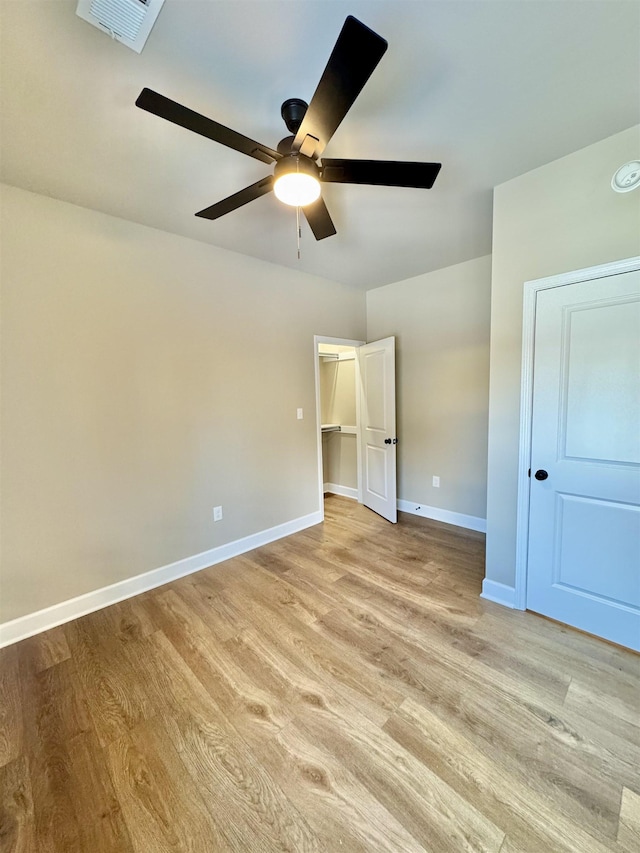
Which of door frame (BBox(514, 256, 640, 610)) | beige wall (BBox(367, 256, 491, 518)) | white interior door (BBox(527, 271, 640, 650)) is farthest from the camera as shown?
beige wall (BBox(367, 256, 491, 518))

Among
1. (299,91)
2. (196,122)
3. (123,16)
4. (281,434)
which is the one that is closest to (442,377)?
(281,434)

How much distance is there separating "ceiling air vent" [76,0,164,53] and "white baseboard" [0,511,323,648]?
2897mm

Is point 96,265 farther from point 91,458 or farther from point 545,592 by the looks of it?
point 545,592

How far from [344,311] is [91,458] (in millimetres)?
2914

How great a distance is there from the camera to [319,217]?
1.79m

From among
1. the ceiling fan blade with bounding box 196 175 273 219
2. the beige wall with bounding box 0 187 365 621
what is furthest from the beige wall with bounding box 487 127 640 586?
the beige wall with bounding box 0 187 365 621

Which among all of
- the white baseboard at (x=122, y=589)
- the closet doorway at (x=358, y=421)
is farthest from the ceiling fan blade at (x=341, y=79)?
the white baseboard at (x=122, y=589)

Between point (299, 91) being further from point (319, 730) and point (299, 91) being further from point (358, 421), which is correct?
point (358, 421)

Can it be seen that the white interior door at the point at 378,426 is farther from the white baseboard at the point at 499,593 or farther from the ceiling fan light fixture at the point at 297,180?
the ceiling fan light fixture at the point at 297,180

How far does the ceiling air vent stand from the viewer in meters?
1.06

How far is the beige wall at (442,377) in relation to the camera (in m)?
3.32

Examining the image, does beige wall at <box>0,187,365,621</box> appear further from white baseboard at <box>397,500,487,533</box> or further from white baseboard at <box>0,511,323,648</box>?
white baseboard at <box>397,500,487,533</box>

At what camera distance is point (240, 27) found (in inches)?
45.7

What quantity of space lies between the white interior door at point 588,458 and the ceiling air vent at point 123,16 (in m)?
2.16
